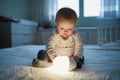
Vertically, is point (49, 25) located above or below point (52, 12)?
below

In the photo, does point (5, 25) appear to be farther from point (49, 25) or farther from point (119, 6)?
point (119, 6)

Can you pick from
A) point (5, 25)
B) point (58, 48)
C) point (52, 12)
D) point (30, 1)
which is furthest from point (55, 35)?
point (30, 1)

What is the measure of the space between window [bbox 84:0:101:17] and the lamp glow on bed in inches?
121

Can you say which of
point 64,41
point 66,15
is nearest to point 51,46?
point 64,41

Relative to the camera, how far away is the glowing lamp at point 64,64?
3.14 ft

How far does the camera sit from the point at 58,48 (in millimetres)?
1159

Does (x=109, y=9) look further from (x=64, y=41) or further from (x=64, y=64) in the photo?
(x=64, y=64)

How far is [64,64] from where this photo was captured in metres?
0.96

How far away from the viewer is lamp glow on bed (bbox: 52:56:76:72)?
96 centimetres

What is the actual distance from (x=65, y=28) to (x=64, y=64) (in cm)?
23

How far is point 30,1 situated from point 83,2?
119 centimetres

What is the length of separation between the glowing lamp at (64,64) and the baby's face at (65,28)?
19cm

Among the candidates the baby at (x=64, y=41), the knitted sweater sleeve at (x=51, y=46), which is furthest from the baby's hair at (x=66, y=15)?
the knitted sweater sleeve at (x=51, y=46)

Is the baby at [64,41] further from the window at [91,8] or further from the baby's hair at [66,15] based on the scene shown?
the window at [91,8]
